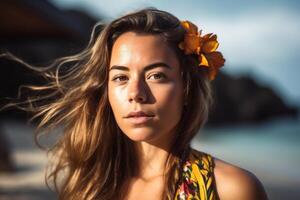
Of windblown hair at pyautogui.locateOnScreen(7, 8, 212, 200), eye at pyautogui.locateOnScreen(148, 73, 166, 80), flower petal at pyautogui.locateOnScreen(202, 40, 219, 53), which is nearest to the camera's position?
eye at pyautogui.locateOnScreen(148, 73, 166, 80)

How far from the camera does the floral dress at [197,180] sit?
1.83 metres

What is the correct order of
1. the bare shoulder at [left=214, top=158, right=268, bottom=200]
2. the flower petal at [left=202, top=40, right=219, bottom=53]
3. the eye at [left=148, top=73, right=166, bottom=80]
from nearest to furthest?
the bare shoulder at [left=214, top=158, right=268, bottom=200] < the eye at [left=148, top=73, right=166, bottom=80] < the flower petal at [left=202, top=40, right=219, bottom=53]

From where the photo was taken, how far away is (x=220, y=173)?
1.84 m

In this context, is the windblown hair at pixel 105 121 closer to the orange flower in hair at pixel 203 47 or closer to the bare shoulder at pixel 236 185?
the orange flower in hair at pixel 203 47

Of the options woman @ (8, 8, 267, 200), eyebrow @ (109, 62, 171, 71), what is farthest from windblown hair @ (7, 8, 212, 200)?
eyebrow @ (109, 62, 171, 71)

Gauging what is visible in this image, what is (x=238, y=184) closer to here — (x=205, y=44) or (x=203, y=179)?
(x=203, y=179)

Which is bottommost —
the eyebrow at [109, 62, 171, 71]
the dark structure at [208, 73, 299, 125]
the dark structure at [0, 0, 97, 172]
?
the dark structure at [208, 73, 299, 125]

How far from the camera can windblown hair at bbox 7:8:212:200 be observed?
2027 mm

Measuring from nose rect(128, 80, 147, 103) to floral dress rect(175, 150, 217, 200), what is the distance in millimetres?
339

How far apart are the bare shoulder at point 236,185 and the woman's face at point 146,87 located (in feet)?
0.92

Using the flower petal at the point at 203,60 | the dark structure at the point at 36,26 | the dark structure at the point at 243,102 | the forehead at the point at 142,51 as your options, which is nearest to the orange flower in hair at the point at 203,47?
the flower petal at the point at 203,60

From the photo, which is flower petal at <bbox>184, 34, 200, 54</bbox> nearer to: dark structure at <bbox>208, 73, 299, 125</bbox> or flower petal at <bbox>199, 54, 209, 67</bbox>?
flower petal at <bbox>199, 54, 209, 67</bbox>

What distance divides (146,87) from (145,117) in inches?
4.5

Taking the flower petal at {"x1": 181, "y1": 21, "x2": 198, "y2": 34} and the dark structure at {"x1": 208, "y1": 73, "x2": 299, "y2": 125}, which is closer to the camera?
the flower petal at {"x1": 181, "y1": 21, "x2": 198, "y2": 34}
